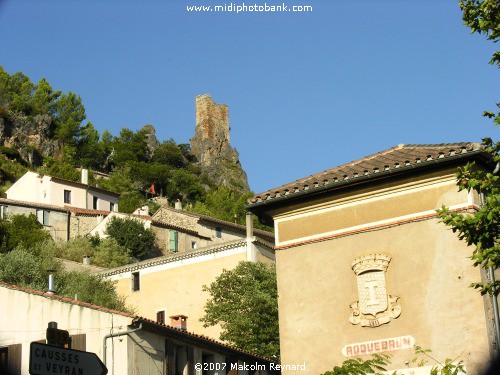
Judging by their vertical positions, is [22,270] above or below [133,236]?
below

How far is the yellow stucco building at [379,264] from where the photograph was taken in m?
18.2

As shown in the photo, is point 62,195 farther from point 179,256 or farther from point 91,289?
point 179,256

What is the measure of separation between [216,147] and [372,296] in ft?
373

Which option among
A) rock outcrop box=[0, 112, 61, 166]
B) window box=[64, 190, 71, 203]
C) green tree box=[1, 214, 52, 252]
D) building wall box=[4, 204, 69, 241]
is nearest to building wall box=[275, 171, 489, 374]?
green tree box=[1, 214, 52, 252]

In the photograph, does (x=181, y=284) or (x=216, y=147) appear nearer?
(x=181, y=284)

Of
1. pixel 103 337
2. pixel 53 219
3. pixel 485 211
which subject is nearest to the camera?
pixel 485 211

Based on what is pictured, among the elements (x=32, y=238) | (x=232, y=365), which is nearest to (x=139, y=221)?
(x=32, y=238)

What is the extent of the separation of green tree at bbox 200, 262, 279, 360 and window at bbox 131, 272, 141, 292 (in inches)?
322

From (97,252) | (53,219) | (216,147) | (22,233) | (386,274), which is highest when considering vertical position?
(216,147)

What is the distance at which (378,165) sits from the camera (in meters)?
19.8

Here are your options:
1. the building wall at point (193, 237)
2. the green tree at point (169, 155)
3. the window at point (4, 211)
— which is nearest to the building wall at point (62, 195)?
the window at point (4, 211)

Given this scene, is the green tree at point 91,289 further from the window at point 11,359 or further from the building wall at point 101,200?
the building wall at point 101,200

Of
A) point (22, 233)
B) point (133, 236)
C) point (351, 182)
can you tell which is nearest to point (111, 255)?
point (133, 236)

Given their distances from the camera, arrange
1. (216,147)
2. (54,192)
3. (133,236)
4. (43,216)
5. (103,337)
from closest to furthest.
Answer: (103,337) → (133,236) → (43,216) → (54,192) → (216,147)
